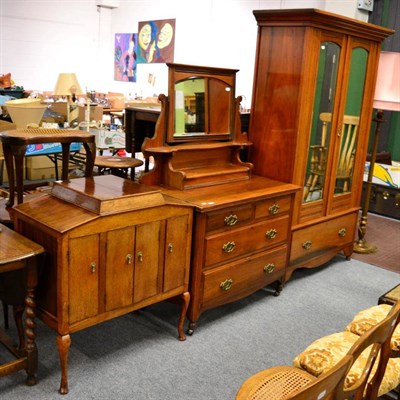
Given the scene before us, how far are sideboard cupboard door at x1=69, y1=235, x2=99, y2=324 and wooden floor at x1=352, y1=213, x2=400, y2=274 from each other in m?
3.06

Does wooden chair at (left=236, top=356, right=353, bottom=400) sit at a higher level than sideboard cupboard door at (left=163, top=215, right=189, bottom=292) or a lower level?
lower

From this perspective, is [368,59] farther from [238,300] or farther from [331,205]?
[238,300]

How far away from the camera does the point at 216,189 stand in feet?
11.3

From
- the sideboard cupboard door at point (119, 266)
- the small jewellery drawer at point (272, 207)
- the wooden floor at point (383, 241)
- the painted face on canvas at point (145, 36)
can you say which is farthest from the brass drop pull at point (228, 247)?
the painted face on canvas at point (145, 36)

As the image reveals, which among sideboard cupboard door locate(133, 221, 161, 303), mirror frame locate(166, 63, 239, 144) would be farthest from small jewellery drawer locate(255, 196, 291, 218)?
sideboard cupboard door locate(133, 221, 161, 303)

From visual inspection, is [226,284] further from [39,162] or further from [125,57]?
[125,57]

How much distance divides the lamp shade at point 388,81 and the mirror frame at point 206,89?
1.66 meters

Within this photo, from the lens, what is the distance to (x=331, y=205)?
4.36 meters

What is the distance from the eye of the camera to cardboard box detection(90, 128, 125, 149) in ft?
19.8

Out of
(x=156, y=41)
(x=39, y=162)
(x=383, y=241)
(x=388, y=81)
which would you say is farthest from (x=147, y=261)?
(x=156, y=41)

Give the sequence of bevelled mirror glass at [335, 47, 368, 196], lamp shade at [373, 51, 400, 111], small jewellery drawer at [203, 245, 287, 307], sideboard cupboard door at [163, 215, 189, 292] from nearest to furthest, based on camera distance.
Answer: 1. sideboard cupboard door at [163, 215, 189, 292]
2. small jewellery drawer at [203, 245, 287, 307]
3. bevelled mirror glass at [335, 47, 368, 196]
4. lamp shade at [373, 51, 400, 111]

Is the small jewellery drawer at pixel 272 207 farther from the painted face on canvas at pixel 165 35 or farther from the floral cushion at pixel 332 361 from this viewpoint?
the painted face on canvas at pixel 165 35

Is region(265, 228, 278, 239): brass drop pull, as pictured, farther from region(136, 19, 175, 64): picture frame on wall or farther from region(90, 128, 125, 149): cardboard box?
region(136, 19, 175, 64): picture frame on wall

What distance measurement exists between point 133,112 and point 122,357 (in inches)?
77.9
